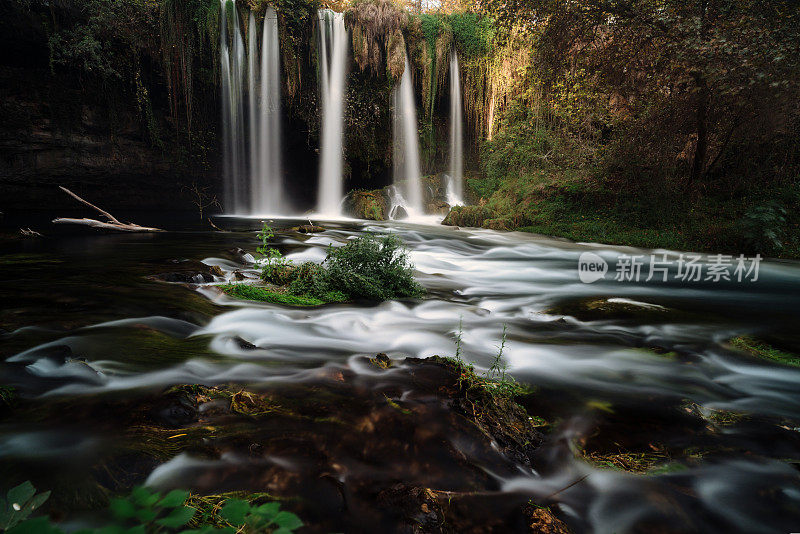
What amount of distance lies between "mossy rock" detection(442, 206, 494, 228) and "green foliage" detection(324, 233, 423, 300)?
34.7 ft

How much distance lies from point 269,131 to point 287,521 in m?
20.1

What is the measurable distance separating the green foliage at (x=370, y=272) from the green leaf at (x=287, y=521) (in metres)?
4.37

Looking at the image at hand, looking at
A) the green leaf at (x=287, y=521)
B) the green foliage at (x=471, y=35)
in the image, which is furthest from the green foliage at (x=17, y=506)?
the green foliage at (x=471, y=35)

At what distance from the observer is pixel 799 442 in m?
2.50

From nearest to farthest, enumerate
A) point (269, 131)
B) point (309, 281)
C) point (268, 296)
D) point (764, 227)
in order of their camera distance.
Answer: point (268, 296)
point (309, 281)
point (764, 227)
point (269, 131)

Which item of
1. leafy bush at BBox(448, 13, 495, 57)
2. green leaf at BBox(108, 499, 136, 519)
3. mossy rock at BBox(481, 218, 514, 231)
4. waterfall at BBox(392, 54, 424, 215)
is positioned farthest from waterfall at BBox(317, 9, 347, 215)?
green leaf at BBox(108, 499, 136, 519)

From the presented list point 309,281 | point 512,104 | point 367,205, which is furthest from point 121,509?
point 512,104

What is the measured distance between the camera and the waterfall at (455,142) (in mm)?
20484

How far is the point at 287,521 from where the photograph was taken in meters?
0.97

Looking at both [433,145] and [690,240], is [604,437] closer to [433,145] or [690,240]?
[690,240]

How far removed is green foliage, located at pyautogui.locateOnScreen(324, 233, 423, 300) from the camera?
17.7 ft

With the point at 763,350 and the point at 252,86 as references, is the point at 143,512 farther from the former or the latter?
the point at 252,86

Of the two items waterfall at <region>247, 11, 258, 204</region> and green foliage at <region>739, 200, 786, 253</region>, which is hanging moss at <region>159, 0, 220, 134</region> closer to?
waterfall at <region>247, 11, 258, 204</region>

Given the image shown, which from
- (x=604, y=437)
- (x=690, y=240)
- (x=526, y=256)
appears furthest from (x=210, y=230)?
(x=690, y=240)
